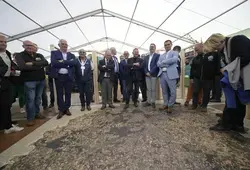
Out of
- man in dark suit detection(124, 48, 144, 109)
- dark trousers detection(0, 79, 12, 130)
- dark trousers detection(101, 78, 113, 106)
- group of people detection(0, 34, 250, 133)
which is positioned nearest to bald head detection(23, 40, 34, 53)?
group of people detection(0, 34, 250, 133)

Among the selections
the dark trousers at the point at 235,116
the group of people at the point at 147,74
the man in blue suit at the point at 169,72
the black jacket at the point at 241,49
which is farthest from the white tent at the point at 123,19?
the dark trousers at the point at 235,116

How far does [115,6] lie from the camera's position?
634 cm

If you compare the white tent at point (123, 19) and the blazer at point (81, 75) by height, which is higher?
the white tent at point (123, 19)

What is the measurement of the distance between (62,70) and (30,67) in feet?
1.69

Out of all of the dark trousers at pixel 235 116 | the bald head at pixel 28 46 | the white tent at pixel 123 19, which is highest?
the white tent at pixel 123 19

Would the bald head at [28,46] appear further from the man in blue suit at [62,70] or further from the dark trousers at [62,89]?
the dark trousers at [62,89]

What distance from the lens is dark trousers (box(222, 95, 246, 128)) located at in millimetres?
1896

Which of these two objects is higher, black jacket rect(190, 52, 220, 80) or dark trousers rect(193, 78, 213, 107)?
black jacket rect(190, 52, 220, 80)

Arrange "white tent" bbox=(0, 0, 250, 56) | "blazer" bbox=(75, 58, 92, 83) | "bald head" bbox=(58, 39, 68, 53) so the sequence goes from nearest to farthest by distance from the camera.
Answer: "bald head" bbox=(58, 39, 68, 53) < "blazer" bbox=(75, 58, 92, 83) < "white tent" bbox=(0, 0, 250, 56)

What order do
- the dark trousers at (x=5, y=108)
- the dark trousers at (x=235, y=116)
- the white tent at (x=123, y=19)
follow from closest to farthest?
the dark trousers at (x=235, y=116) < the dark trousers at (x=5, y=108) < the white tent at (x=123, y=19)

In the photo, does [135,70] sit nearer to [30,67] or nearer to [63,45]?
[63,45]

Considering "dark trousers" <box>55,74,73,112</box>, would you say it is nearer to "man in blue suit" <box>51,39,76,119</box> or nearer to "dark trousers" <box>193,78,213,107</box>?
"man in blue suit" <box>51,39,76,119</box>

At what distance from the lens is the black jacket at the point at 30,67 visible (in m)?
2.48

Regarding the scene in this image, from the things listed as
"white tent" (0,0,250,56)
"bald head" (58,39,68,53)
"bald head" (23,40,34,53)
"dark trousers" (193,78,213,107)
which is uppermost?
"white tent" (0,0,250,56)
